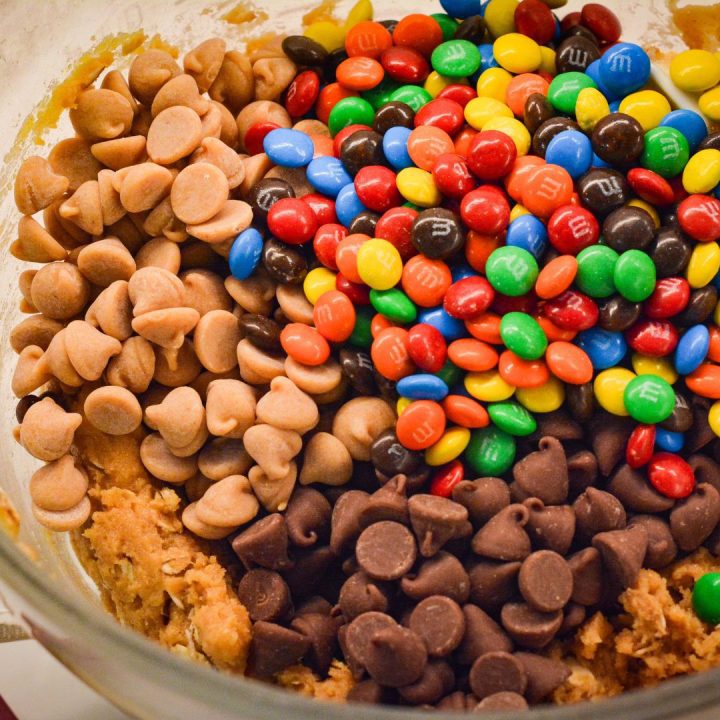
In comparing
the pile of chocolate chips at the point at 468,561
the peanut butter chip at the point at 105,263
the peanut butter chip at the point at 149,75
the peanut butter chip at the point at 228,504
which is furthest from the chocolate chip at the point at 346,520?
the peanut butter chip at the point at 149,75

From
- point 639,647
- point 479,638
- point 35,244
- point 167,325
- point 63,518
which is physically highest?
point 35,244

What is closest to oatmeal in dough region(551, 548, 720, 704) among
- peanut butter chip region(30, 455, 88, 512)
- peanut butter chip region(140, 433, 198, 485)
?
peanut butter chip region(140, 433, 198, 485)

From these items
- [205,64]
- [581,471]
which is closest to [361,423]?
[581,471]

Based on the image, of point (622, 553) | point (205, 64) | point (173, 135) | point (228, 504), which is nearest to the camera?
point (622, 553)

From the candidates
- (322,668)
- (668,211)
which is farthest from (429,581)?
(668,211)

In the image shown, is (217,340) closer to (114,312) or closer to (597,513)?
(114,312)

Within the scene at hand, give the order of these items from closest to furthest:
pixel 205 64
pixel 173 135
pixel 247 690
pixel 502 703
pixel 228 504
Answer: pixel 247 690, pixel 502 703, pixel 228 504, pixel 173 135, pixel 205 64

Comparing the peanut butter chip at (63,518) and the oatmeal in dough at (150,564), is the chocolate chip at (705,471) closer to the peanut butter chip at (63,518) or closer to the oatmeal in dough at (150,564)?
the oatmeal in dough at (150,564)
